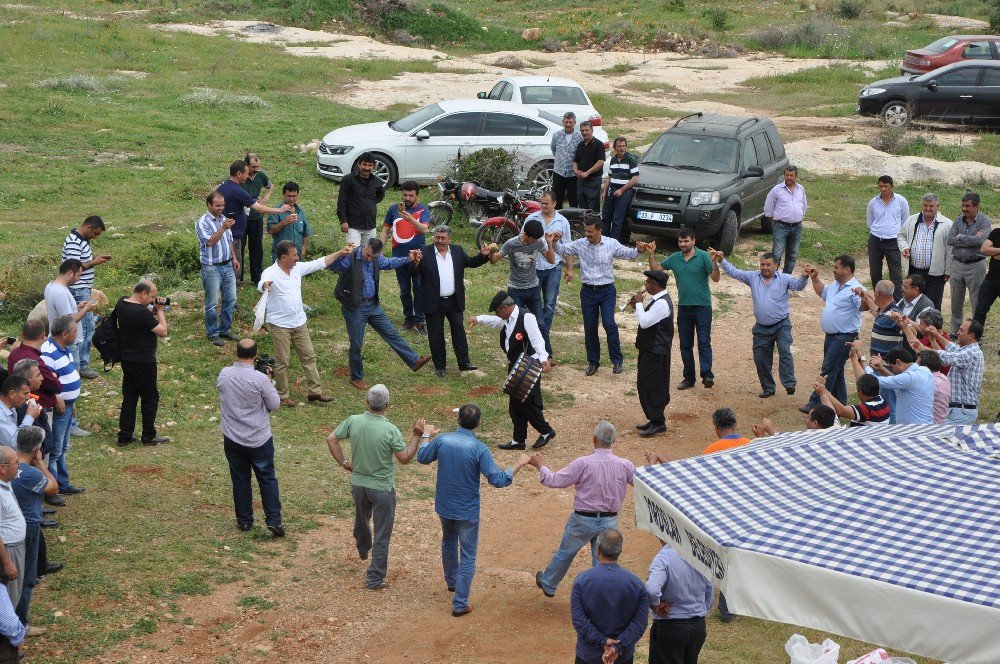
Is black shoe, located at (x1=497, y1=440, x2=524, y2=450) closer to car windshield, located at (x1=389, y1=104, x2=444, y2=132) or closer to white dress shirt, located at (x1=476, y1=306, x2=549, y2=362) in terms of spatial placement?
white dress shirt, located at (x1=476, y1=306, x2=549, y2=362)

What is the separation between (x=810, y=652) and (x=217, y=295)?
28.3ft

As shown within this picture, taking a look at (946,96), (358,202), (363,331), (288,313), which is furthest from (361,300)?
(946,96)

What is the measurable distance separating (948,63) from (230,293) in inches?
957

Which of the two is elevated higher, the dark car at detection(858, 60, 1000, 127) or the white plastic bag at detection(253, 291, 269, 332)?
the dark car at detection(858, 60, 1000, 127)

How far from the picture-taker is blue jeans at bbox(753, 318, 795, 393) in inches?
500

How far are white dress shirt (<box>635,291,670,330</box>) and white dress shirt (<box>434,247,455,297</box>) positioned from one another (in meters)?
2.42

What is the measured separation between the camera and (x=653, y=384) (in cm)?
1162

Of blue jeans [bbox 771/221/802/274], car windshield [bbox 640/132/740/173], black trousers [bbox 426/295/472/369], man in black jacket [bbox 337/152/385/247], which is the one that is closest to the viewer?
black trousers [bbox 426/295/472/369]

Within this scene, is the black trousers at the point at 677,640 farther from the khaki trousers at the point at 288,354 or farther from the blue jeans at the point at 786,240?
the blue jeans at the point at 786,240

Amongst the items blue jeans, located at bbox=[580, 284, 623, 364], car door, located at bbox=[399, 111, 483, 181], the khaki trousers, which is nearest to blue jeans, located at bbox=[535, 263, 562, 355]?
blue jeans, located at bbox=[580, 284, 623, 364]

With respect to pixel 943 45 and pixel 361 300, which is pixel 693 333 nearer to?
pixel 361 300

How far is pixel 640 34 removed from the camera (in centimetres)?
4319

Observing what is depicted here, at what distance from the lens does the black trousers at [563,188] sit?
18.0 m

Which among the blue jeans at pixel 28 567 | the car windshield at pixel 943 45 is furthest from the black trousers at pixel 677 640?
the car windshield at pixel 943 45
